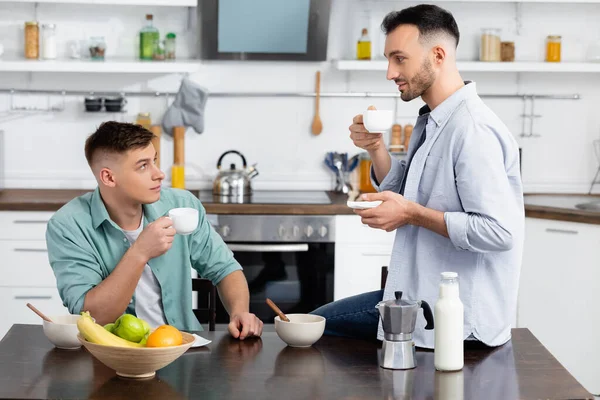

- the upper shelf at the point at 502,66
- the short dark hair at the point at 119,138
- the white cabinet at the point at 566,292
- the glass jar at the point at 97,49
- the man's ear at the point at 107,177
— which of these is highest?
the glass jar at the point at 97,49

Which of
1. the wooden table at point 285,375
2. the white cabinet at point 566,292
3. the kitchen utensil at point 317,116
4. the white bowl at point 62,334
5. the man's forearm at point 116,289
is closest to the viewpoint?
the wooden table at point 285,375

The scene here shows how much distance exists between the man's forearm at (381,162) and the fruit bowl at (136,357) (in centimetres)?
97

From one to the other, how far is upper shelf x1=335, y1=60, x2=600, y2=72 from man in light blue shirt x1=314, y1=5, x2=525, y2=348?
85.8 inches

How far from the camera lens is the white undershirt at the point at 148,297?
8.69ft

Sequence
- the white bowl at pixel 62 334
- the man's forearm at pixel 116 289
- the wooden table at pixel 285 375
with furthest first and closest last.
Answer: the man's forearm at pixel 116 289 < the white bowl at pixel 62 334 < the wooden table at pixel 285 375

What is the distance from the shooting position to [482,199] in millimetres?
2240

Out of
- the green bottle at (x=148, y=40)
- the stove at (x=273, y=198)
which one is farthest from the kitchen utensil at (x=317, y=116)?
the green bottle at (x=148, y=40)

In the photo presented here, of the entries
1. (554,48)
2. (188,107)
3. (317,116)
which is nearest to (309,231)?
(317,116)

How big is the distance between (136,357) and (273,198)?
8.76ft

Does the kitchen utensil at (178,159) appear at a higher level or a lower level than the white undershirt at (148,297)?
higher

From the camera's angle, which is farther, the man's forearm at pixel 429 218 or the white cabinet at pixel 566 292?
the white cabinet at pixel 566 292

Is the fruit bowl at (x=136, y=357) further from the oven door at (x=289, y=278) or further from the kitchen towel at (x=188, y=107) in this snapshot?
the kitchen towel at (x=188, y=107)

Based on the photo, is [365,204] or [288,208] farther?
[288,208]

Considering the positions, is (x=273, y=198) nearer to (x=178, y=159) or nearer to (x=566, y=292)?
(x=178, y=159)
